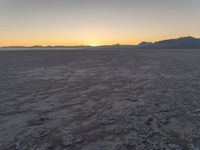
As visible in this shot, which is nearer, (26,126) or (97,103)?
(26,126)

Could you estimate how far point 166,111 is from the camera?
20.3 feet

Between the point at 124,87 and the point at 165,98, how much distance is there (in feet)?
8.10

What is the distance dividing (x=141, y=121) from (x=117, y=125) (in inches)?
29.4

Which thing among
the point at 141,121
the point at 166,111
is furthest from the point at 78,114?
the point at 166,111

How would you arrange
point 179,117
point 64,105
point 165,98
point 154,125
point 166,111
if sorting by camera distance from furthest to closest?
point 165,98 < point 64,105 < point 166,111 < point 179,117 < point 154,125

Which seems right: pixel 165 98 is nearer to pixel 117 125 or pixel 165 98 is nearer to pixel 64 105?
pixel 117 125

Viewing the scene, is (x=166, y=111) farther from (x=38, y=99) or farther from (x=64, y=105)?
(x=38, y=99)

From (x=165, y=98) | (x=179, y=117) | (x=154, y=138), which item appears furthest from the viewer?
(x=165, y=98)

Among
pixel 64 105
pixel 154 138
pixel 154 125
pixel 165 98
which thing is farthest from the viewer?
pixel 165 98

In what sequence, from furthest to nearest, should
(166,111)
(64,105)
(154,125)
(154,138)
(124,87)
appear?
(124,87)
(64,105)
(166,111)
(154,125)
(154,138)

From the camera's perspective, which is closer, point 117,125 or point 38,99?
point 117,125

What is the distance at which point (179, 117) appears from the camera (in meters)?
5.71

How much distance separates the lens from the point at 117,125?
5.14 meters

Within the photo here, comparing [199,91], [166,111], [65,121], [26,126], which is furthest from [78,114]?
[199,91]
